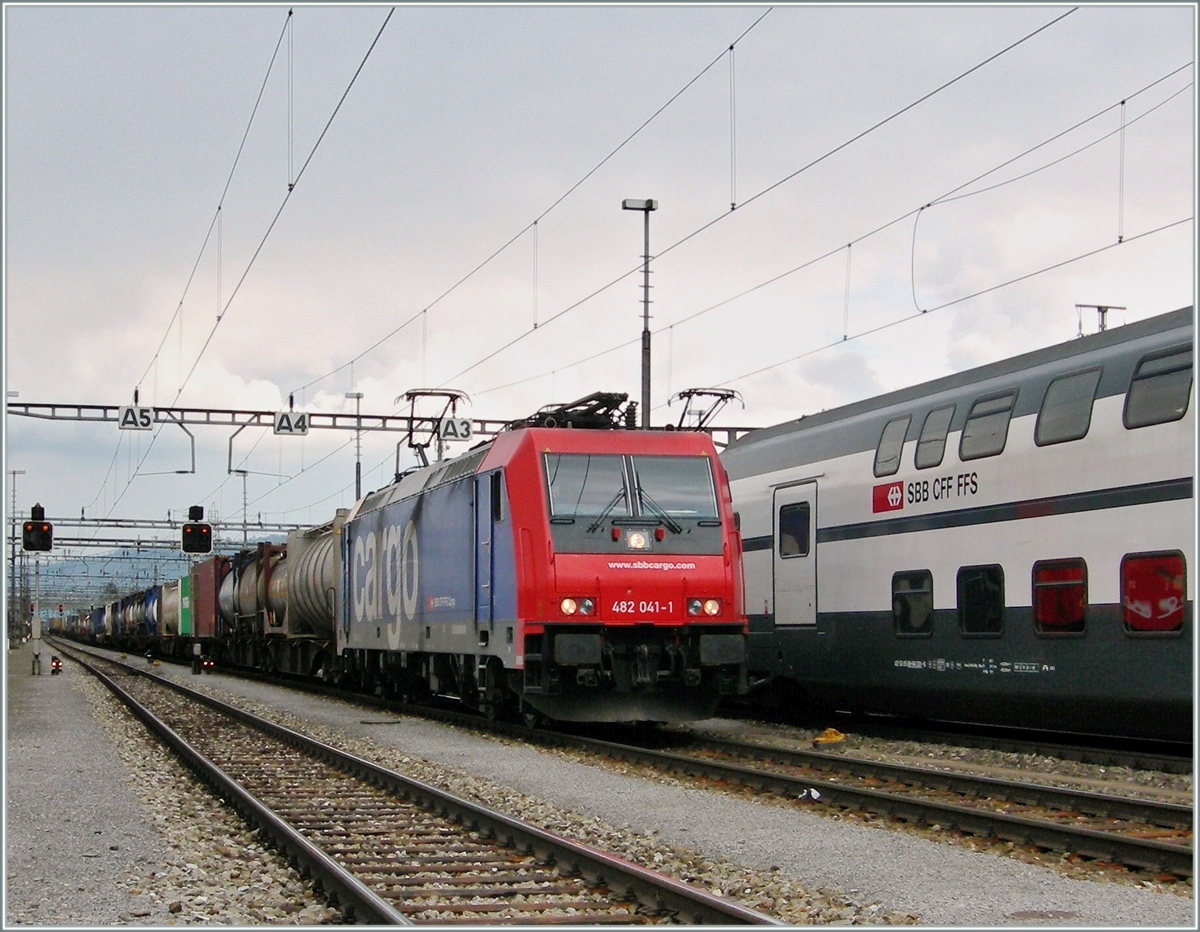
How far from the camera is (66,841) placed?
1038 centimetres

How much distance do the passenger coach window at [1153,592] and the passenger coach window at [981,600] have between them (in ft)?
6.50

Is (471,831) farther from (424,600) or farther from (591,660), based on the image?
(424,600)

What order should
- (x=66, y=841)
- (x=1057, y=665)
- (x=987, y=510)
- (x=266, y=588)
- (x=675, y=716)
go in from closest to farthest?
(x=66, y=841), (x=1057, y=665), (x=987, y=510), (x=675, y=716), (x=266, y=588)

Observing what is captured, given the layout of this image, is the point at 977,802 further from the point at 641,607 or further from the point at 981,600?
the point at 641,607

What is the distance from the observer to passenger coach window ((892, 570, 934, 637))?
1619 centimetres

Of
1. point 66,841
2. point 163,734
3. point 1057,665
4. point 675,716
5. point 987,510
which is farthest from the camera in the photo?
point 163,734

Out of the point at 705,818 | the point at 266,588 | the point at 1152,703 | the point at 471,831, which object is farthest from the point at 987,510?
the point at 266,588

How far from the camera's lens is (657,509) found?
16406 mm

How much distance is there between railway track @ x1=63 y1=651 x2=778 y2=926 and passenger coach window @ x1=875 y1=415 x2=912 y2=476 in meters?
6.95

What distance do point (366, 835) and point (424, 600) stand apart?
9601mm

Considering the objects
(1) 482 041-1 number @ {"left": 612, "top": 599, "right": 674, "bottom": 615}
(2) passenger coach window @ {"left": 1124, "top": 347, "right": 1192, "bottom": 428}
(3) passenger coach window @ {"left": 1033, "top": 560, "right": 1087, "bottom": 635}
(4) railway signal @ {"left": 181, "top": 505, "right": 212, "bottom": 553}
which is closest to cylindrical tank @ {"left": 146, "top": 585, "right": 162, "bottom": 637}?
(4) railway signal @ {"left": 181, "top": 505, "right": 212, "bottom": 553}

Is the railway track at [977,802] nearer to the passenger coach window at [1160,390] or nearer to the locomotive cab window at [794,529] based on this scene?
the passenger coach window at [1160,390]

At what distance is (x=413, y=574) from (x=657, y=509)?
5588 mm

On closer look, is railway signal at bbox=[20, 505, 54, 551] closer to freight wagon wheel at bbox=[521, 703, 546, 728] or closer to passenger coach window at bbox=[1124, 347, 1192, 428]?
freight wagon wheel at bbox=[521, 703, 546, 728]
